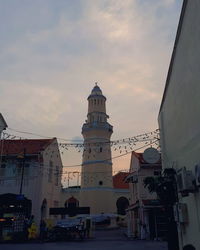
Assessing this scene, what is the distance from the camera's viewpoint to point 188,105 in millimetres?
8453

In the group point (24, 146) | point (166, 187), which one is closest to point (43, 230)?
point (24, 146)

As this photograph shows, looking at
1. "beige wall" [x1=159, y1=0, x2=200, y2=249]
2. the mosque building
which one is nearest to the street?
"beige wall" [x1=159, y1=0, x2=200, y2=249]

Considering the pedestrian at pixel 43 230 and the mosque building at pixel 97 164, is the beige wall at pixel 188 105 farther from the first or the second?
the mosque building at pixel 97 164

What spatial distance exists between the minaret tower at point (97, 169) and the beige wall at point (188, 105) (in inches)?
949

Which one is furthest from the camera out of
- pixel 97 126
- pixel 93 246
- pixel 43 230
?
pixel 97 126

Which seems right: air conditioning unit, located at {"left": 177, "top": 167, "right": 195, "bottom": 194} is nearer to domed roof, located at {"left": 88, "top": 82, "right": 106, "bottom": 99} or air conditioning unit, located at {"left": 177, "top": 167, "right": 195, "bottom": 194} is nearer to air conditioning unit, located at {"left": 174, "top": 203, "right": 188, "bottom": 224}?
air conditioning unit, located at {"left": 174, "top": 203, "right": 188, "bottom": 224}

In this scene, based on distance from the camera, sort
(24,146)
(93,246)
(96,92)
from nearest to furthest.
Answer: (93,246)
(24,146)
(96,92)

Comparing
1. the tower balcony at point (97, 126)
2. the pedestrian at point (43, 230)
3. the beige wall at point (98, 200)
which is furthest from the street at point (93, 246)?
the tower balcony at point (97, 126)

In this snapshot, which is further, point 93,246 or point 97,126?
point 97,126

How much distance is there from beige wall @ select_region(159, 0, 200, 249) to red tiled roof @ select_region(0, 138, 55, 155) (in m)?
16.2

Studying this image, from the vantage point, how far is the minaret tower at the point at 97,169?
35406mm

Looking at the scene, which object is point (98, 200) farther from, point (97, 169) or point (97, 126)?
point (97, 126)

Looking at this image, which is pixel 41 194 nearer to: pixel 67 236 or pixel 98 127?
pixel 67 236

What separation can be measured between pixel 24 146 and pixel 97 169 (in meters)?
12.4
